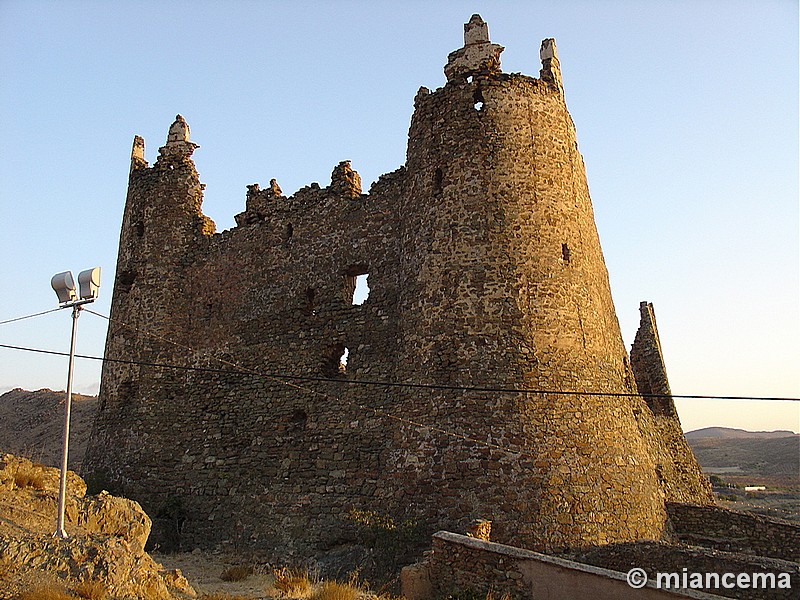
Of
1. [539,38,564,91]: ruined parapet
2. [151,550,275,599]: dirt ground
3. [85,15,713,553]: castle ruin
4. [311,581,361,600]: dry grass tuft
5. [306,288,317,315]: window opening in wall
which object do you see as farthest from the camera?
[306,288,317,315]: window opening in wall

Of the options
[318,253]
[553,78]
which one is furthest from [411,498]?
[553,78]

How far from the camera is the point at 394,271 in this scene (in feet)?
49.3

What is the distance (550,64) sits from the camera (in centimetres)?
1523

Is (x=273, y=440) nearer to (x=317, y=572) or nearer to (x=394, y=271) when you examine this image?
(x=317, y=572)

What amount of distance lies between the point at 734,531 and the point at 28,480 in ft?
44.3

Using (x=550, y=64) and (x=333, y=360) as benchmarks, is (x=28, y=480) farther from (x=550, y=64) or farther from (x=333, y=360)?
(x=550, y=64)

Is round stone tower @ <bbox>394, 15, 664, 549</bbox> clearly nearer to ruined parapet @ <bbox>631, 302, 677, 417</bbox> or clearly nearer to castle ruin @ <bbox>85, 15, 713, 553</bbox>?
castle ruin @ <bbox>85, 15, 713, 553</bbox>

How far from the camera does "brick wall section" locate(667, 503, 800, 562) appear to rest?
12242mm

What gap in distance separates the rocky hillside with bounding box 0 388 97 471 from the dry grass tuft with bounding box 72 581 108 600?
69.6 feet

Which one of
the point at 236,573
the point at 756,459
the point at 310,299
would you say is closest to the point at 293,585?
the point at 236,573

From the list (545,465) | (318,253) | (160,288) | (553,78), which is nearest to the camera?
(545,465)

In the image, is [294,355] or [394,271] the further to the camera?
[294,355]

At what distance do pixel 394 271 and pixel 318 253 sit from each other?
8.66 ft

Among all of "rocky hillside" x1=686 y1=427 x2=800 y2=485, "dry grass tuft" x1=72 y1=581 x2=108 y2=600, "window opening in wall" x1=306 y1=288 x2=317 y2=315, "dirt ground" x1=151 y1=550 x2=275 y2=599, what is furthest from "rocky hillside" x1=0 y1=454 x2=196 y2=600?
"rocky hillside" x1=686 y1=427 x2=800 y2=485
